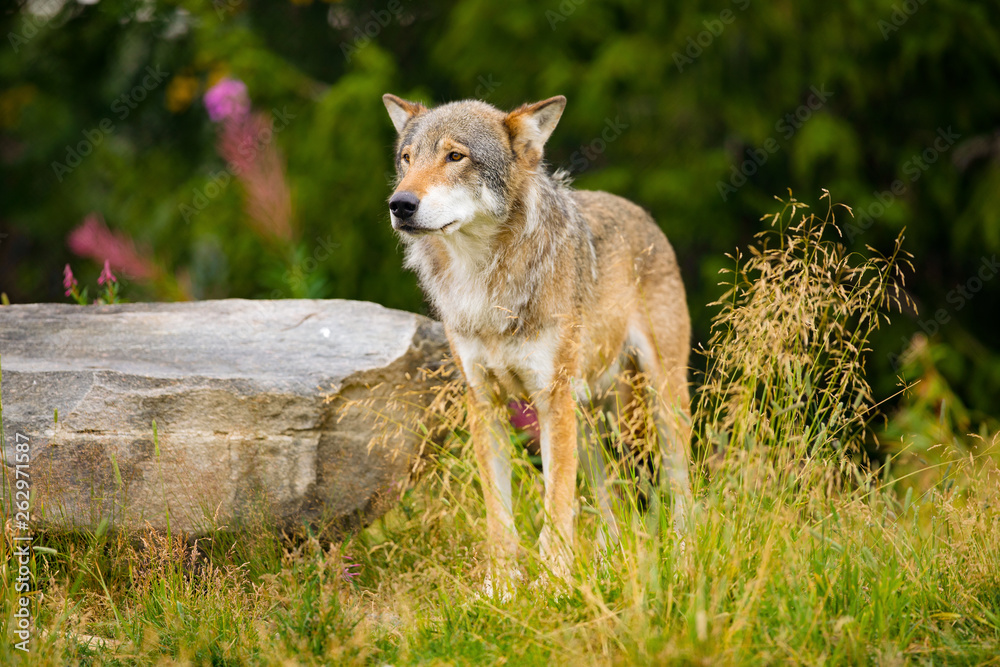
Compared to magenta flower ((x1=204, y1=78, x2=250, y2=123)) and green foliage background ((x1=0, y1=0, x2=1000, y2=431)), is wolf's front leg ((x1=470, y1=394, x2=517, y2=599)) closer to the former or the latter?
green foliage background ((x1=0, y1=0, x2=1000, y2=431))

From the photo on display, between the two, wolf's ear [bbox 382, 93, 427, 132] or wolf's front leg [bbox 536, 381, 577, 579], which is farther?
wolf's ear [bbox 382, 93, 427, 132]

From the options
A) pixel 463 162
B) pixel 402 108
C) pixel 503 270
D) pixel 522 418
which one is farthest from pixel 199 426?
pixel 522 418

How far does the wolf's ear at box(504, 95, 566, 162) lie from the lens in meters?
4.07

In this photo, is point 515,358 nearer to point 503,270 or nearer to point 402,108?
point 503,270

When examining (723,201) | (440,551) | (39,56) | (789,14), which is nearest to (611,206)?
(440,551)

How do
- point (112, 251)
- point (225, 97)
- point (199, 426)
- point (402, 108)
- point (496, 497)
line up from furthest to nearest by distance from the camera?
1. point (225, 97)
2. point (112, 251)
3. point (402, 108)
4. point (199, 426)
5. point (496, 497)

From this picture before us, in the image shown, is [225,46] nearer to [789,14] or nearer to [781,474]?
[789,14]

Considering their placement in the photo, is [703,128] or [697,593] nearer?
[697,593]

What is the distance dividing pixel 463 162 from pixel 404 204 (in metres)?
0.45

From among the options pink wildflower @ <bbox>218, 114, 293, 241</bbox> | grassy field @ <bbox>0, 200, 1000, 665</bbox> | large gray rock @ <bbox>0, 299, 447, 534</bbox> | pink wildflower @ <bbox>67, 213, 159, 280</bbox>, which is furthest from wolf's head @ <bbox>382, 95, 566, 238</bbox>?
pink wildflower @ <bbox>67, 213, 159, 280</bbox>

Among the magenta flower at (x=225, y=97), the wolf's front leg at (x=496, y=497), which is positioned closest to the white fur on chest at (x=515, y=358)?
the wolf's front leg at (x=496, y=497)

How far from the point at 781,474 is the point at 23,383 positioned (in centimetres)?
328

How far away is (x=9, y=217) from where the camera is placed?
11969 millimetres

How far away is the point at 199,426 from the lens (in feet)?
12.2
